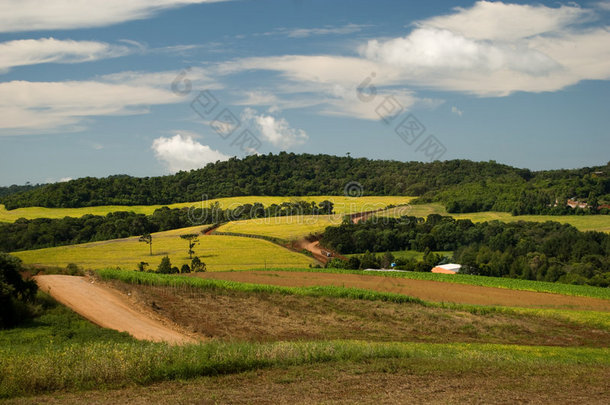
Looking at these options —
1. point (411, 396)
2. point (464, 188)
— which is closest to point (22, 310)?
point (411, 396)

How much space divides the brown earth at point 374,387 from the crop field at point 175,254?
4498cm

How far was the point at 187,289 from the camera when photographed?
119ft

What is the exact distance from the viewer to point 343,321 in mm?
27984

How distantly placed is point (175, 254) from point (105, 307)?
36.7 metres

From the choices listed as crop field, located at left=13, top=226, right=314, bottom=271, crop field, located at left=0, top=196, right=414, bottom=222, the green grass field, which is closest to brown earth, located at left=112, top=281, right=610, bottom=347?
the green grass field

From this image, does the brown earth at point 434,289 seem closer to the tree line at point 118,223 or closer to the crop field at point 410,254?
the crop field at point 410,254

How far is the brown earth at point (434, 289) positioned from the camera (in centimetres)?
3669

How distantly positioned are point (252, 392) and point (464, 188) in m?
114

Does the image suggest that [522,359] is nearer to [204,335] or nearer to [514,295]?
[204,335]

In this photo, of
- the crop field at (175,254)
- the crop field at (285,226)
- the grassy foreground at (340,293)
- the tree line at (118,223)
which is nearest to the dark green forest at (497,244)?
the crop field at (285,226)

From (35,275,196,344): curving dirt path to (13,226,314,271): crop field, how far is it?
907 inches

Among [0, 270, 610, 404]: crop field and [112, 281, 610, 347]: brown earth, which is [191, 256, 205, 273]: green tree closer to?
[112, 281, 610, 347]: brown earth

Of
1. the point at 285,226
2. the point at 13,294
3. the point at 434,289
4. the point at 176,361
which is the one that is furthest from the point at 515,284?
the point at 285,226

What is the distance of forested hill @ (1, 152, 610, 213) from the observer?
105500 mm
